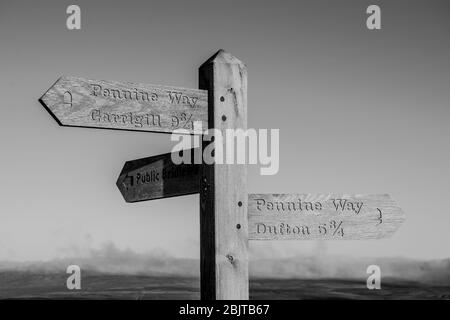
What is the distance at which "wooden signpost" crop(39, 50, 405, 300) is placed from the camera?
2.97 meters

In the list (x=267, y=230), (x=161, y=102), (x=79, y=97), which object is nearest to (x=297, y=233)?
(x=267, y=230)

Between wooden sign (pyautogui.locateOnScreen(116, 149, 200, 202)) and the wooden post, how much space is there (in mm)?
112

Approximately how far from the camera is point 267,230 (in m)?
3.21

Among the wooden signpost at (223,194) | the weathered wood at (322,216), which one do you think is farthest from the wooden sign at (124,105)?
the weathered wood at (322,216)

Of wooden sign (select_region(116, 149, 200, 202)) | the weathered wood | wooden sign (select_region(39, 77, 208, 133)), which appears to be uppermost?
wooden sign (select_region(39, 77, 208, 133))

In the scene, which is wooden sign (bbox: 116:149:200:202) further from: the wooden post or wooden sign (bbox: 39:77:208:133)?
wooden sign (bbox: 39:77:208:133)

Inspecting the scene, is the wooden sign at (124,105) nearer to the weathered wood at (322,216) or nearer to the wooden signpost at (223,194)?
the wooden signpost at (223,194)

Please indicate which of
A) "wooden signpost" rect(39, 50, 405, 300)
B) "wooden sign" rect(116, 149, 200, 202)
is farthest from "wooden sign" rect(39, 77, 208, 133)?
"wooden sign" rect(116, 149, 200, 202)

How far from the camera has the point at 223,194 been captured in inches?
122

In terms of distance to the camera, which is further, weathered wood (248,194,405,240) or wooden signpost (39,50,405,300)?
weathered wood (248,194,405,240)

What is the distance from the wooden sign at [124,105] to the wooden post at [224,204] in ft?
0.35

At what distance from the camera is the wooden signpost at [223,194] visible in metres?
2.97

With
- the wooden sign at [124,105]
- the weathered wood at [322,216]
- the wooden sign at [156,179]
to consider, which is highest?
the wooden sign at [124,105]

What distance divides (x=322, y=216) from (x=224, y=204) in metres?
0.60
